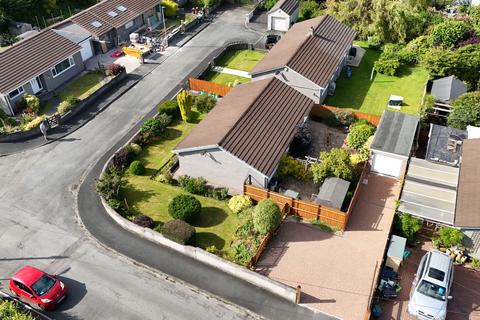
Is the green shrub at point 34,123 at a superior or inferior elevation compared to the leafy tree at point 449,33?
inferior

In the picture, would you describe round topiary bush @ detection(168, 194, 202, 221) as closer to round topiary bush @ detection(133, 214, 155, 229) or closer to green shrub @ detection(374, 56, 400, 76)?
round topiary bush @ detection(133, 214, 155, 229)

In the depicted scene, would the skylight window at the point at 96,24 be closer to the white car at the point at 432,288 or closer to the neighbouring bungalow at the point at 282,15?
the neighbouring bungalow at the point at 282,15

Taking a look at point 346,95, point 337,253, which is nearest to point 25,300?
point 337,253

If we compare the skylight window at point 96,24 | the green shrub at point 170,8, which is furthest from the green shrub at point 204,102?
the green shrub at point 170,8

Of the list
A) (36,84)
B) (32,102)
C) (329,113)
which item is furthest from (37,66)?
(329,113)

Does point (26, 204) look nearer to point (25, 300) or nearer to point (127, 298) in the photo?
point (25, 300)
